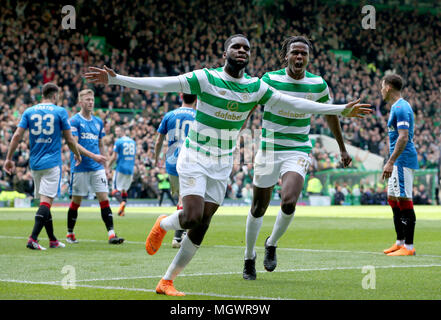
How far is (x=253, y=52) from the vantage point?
37.1m

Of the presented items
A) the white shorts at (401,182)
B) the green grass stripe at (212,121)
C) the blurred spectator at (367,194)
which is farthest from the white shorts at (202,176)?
the blurred spectator at (367,194)

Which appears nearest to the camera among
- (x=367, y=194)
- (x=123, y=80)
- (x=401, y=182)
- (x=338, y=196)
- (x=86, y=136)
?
(x=123, y=80)

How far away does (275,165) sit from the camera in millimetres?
8398

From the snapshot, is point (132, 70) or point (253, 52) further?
point (253, 52)

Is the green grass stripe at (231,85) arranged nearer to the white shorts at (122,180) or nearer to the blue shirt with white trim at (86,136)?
the blue shirt with white trim at (86,136)

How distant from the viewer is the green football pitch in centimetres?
637


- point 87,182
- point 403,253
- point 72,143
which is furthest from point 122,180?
point 403,253

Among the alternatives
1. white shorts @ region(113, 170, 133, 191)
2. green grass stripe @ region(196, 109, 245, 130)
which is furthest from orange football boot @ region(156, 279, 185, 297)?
white shorts @ region(113, 170, 133, 191)

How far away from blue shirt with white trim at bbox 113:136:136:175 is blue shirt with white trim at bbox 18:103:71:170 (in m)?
10.3

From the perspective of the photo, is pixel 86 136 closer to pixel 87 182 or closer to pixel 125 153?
pixel 87 182

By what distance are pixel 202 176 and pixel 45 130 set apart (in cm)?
526
